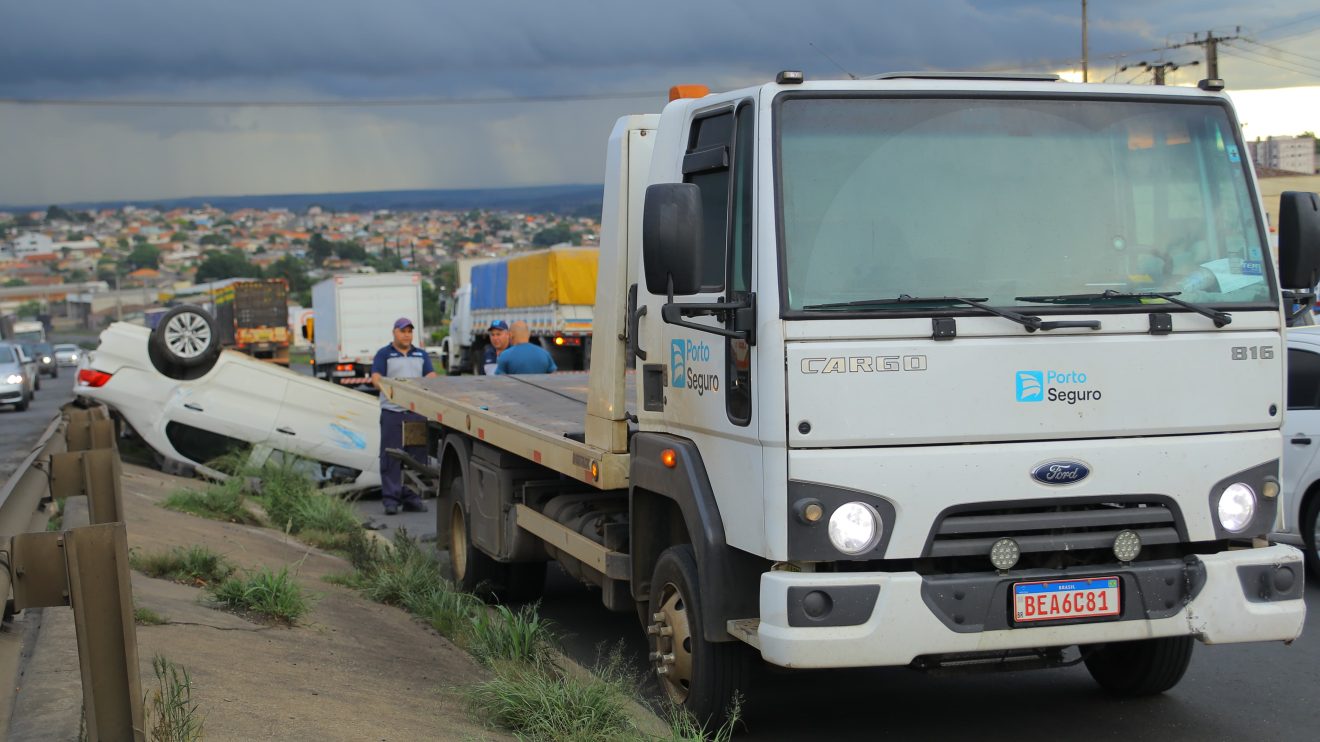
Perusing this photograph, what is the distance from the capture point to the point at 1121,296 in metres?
5.57

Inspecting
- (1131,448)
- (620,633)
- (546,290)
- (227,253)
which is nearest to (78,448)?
(620,633)

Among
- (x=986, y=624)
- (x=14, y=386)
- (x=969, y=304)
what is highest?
(x=969, y=304)

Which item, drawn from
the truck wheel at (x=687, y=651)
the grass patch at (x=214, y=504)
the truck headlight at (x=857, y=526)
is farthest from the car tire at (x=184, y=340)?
the truck headlight at (x=857, y=526)

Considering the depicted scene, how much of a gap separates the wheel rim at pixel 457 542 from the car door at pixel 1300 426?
17.4 ft

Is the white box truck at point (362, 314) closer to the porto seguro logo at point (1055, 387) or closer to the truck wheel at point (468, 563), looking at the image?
the truck wheel at point (468, 563)

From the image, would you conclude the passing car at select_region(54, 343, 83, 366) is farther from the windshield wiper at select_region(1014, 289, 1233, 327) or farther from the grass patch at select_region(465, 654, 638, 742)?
the windshield wiper at select_region(1014, 289, 1233, 327)

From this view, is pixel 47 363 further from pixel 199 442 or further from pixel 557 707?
pixel 557 707

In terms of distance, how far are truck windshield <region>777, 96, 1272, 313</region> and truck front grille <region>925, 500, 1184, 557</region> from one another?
31.1 inches

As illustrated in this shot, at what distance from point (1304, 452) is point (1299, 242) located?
3725mm

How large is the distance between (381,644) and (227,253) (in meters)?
170

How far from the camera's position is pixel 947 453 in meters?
5.30

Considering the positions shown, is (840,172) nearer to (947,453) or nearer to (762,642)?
(947,453)

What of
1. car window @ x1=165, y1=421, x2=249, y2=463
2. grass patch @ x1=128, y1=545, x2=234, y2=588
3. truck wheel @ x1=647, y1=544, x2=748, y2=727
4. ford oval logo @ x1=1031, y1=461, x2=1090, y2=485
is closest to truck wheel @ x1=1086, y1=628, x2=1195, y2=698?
ford oval logo @ x1=1031, y1=461, x2=1090, y2=485

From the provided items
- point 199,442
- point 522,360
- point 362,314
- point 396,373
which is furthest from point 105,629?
point 362,314
